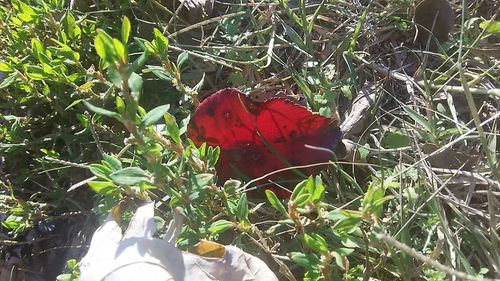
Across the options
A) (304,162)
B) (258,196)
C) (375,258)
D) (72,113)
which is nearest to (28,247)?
(72,113)

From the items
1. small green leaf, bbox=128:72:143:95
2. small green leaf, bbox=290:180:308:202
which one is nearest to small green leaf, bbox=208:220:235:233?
small green leaf, bbox=290:180:308:202

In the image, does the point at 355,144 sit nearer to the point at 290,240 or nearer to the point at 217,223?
the point at 290,240

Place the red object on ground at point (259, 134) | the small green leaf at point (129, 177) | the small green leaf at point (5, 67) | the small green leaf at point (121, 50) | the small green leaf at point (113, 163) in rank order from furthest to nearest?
the small green leaf at point (5, 67) < the red object on ground at point (259, 134) < the small green leaf at point (113, 163) < the small green leaf at point (129, 177) < the small green leaf at point (121, 50)

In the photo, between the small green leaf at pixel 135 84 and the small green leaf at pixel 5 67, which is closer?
the small green leaf at pixel 135 84

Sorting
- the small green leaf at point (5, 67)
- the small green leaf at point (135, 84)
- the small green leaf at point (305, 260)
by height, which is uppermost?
the small green leaf at point (135, 84)

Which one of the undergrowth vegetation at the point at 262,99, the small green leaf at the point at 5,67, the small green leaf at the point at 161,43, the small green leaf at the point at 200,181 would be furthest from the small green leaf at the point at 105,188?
the small green leaf at the point at 5,67

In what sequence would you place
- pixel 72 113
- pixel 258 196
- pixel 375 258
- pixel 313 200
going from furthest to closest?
pixel 72 113
pixel 258 196
pixel 375 258
pixel 313 200

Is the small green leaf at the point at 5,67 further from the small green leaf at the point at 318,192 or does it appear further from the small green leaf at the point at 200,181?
the small green leaf at the point at 318,192

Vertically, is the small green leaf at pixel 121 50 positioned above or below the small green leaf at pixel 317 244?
above
